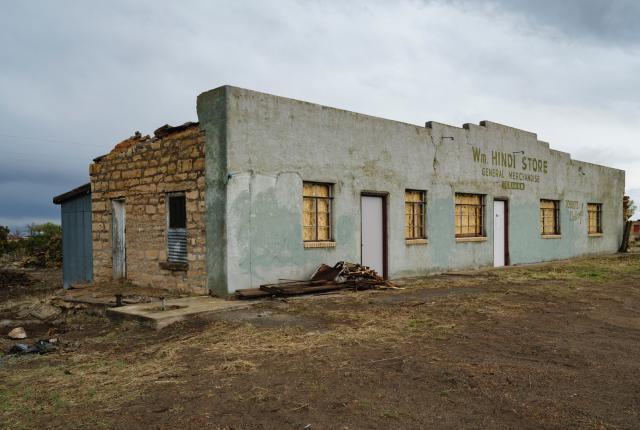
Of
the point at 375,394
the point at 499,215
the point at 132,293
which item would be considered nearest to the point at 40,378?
the point at 375,394

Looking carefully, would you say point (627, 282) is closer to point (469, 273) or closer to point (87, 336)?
point (469, 273)

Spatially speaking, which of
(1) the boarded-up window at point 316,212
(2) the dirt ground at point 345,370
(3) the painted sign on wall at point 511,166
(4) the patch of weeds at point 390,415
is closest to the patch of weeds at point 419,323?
(2) the dirt ground at point 345,370

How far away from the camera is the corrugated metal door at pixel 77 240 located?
1320cm

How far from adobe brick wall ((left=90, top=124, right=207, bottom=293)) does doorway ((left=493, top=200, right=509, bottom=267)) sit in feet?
33.7

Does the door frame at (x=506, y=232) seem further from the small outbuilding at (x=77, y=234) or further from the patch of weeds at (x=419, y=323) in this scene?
the small outbuilding at (x=77, y=234)

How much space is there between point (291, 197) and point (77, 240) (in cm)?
657

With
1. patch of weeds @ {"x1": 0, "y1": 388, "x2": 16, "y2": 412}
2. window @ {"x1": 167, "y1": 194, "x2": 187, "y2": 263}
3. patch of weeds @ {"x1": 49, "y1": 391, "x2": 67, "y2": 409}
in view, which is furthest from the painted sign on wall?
patch of weeds @ {"x1": 0, "y1": 388, "x2": 16, "y2": 412}

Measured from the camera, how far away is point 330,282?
10.7 meters

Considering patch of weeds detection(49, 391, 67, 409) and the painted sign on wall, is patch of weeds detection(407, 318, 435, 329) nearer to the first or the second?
patch of weeds detection(49, 391, 67, 409)

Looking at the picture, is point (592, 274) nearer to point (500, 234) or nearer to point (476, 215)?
point (500, 234)

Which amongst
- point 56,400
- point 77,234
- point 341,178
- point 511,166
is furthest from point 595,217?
point 56,400

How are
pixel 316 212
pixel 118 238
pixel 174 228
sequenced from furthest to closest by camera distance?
1. pixel 118 238
2. pixel 316 212
3. pixel 174 228

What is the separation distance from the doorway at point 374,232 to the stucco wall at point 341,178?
0.19 metres

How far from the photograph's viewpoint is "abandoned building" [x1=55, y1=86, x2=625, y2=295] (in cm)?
992
